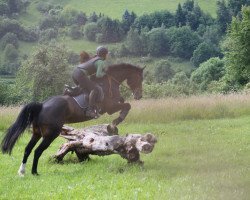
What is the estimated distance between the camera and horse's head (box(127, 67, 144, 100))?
13117 millimetres

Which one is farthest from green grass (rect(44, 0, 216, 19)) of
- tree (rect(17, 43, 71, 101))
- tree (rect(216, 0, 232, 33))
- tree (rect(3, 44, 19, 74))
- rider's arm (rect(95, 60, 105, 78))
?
rider's arm (rect(95, 60, 105, 78))

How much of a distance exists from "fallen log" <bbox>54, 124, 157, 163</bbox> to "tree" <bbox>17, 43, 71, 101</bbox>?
3593cm

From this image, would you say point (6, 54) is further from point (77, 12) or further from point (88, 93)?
point (88, 93)

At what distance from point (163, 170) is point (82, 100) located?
9.26 feet

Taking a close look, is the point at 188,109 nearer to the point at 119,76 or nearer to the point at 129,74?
the point at 129,74

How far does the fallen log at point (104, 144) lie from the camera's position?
1075cm

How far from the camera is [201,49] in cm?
9425

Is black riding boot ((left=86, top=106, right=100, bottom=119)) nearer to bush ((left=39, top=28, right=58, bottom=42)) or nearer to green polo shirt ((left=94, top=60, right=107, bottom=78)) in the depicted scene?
green polo shirt ((left=94, top=60, right=107, bottom=78))

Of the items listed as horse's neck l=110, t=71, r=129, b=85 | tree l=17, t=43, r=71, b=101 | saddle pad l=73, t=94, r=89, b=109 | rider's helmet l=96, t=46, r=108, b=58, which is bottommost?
tree l=17, t=43, r=71, b=101

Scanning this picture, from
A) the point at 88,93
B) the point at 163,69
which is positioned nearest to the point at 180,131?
the point at 88,93

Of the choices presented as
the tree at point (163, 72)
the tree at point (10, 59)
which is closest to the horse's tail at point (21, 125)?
the tree at point (163, 72)

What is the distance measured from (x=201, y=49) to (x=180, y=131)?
78.8 m

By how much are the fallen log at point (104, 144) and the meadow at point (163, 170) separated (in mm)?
314

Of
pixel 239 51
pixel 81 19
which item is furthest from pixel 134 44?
pixel 81 19
